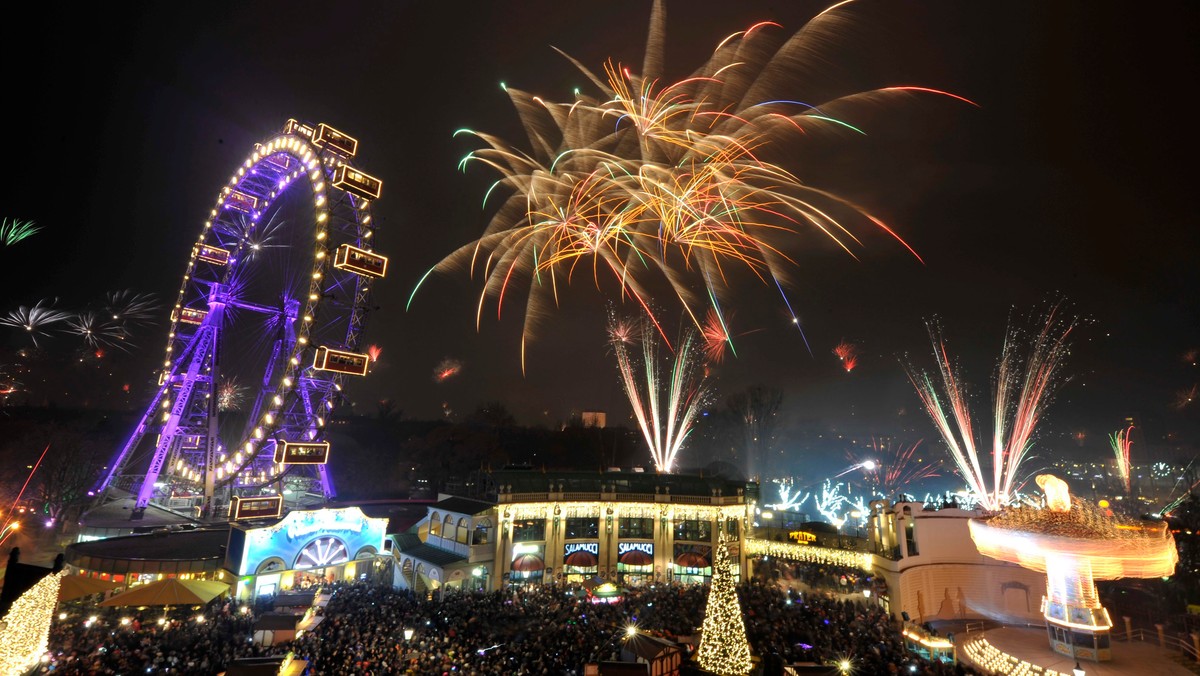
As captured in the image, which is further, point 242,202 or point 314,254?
point 242,202

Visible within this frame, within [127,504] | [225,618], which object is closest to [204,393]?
[127,504]

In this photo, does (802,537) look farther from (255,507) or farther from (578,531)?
(255,507)

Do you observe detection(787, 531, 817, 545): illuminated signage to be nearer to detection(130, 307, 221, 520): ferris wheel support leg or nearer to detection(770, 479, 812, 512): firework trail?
detection(130, 307, 221, 520): ferris wheel support leg

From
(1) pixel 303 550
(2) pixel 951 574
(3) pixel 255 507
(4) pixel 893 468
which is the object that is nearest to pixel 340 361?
(3) pixel 255 507

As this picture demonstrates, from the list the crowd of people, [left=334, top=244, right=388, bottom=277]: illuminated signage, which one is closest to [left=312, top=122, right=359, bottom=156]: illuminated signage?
[left=334, top=244, right=388, bottom=277]: illuminated signage

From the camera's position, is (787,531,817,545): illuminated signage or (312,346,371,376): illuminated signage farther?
(787,531,817,545): illuminated signage

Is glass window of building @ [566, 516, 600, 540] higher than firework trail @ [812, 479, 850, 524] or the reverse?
higher
